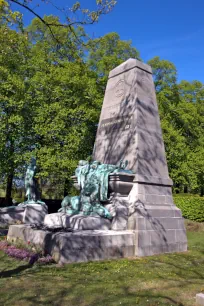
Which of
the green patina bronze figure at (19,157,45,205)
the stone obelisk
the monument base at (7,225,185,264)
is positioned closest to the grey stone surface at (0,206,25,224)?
the green patina bronze figure at (19,157,45,205)

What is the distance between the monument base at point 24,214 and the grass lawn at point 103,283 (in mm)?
6313

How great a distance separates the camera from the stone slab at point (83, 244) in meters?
7.05

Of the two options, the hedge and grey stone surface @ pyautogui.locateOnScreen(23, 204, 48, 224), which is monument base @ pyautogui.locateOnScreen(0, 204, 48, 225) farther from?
the hedge

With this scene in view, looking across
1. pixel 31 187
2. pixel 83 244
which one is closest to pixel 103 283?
pixel 83 244

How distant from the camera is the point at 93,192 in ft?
31.5

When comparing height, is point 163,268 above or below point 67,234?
below

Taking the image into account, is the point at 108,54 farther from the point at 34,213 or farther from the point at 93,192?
the point at 93,192

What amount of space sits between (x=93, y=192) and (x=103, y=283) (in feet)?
13.0

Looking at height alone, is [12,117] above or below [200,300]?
above

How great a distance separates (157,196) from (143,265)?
292 cm

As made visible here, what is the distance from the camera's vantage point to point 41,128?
62.4 ft

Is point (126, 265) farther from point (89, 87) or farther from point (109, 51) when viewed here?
point (109, 51)

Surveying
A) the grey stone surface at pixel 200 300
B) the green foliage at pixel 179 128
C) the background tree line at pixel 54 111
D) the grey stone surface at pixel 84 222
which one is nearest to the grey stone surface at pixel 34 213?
the background tree line at pixel 54 111

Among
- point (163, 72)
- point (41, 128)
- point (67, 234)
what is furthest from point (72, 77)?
point (67, 234)
